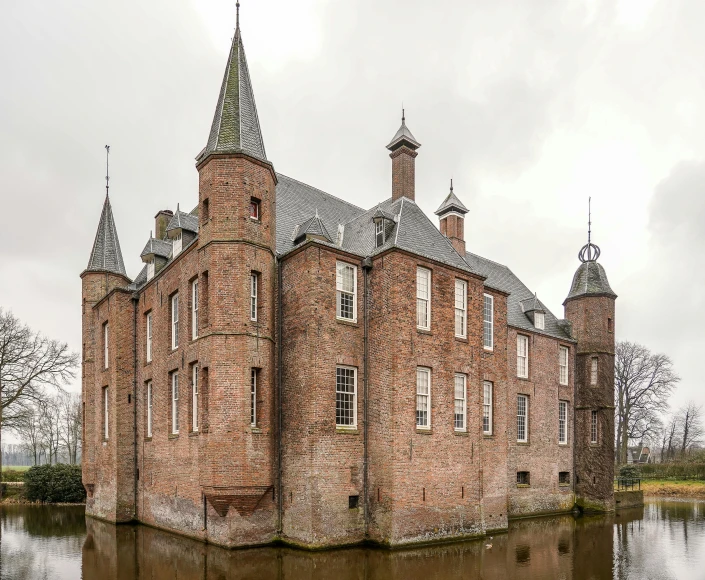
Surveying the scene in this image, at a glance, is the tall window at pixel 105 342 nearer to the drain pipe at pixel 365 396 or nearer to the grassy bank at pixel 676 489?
the drain pipe at pixel 365 396

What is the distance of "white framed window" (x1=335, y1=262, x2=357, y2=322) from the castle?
0.22ft

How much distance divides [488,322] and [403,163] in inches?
285

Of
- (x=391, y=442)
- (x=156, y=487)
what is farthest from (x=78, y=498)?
(x=391, y=442)

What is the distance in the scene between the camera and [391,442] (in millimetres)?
18781

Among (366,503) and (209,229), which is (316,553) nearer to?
(366,503)

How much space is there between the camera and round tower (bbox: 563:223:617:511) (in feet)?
98.4

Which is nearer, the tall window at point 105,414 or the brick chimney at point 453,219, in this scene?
the brick chimney at point 453,219

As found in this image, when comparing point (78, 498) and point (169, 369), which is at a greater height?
point (169, 369)

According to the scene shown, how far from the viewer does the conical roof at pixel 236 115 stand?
19.6m

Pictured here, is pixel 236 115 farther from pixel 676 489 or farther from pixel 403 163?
pixel 676 489

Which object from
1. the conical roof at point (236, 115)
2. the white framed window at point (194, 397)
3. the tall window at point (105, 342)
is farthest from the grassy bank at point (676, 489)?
the conical roof at point (236, 115)

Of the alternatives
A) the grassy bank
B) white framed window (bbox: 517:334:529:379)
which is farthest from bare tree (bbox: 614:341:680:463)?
white framed window (bbox: 517:334:529:379)

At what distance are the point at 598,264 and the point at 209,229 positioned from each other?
72.5 ft

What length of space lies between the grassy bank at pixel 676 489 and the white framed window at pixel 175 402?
35.3m
